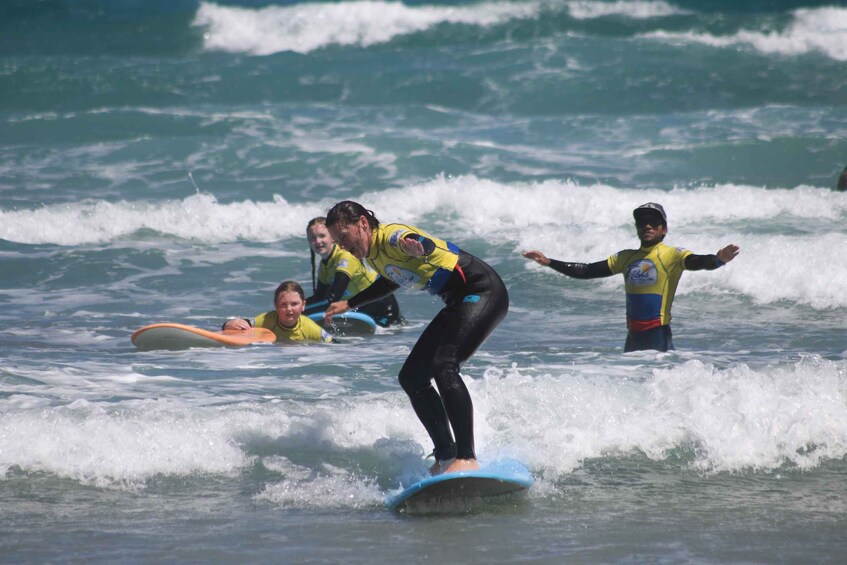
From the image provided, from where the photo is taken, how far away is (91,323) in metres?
11.0

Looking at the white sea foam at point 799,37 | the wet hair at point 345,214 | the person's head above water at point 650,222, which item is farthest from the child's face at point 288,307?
the white sea foam at point 799,37

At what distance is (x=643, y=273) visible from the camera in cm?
786

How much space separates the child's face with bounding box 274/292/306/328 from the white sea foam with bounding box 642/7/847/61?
66.3 ft

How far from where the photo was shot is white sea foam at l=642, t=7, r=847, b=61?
26.6 meters

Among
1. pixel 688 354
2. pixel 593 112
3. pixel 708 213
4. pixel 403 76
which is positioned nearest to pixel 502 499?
pixel 688 354

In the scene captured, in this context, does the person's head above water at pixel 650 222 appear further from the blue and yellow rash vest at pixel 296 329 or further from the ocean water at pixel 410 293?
the blue and yellow rash vest at pixel 296 329

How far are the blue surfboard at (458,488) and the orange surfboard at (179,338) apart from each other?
4.24 meters

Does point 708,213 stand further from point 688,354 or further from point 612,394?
point 612,394

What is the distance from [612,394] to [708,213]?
10.6 meters

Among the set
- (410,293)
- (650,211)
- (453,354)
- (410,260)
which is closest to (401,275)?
(410,260)

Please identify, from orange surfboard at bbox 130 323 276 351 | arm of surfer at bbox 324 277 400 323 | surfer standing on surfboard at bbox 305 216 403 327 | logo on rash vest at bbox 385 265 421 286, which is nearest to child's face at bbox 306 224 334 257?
surfer standing on surfboard at bbox 305 216 403 327

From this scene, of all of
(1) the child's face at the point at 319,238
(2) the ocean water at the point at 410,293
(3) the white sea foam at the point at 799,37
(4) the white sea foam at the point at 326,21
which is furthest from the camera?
(4) the white sea foam at the point at 326,21

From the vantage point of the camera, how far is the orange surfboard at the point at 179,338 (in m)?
9.18

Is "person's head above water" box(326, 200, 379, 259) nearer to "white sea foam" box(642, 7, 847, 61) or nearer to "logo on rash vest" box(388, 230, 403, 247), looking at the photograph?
"logo on rash vest" box(388, 230, 403, 247)
